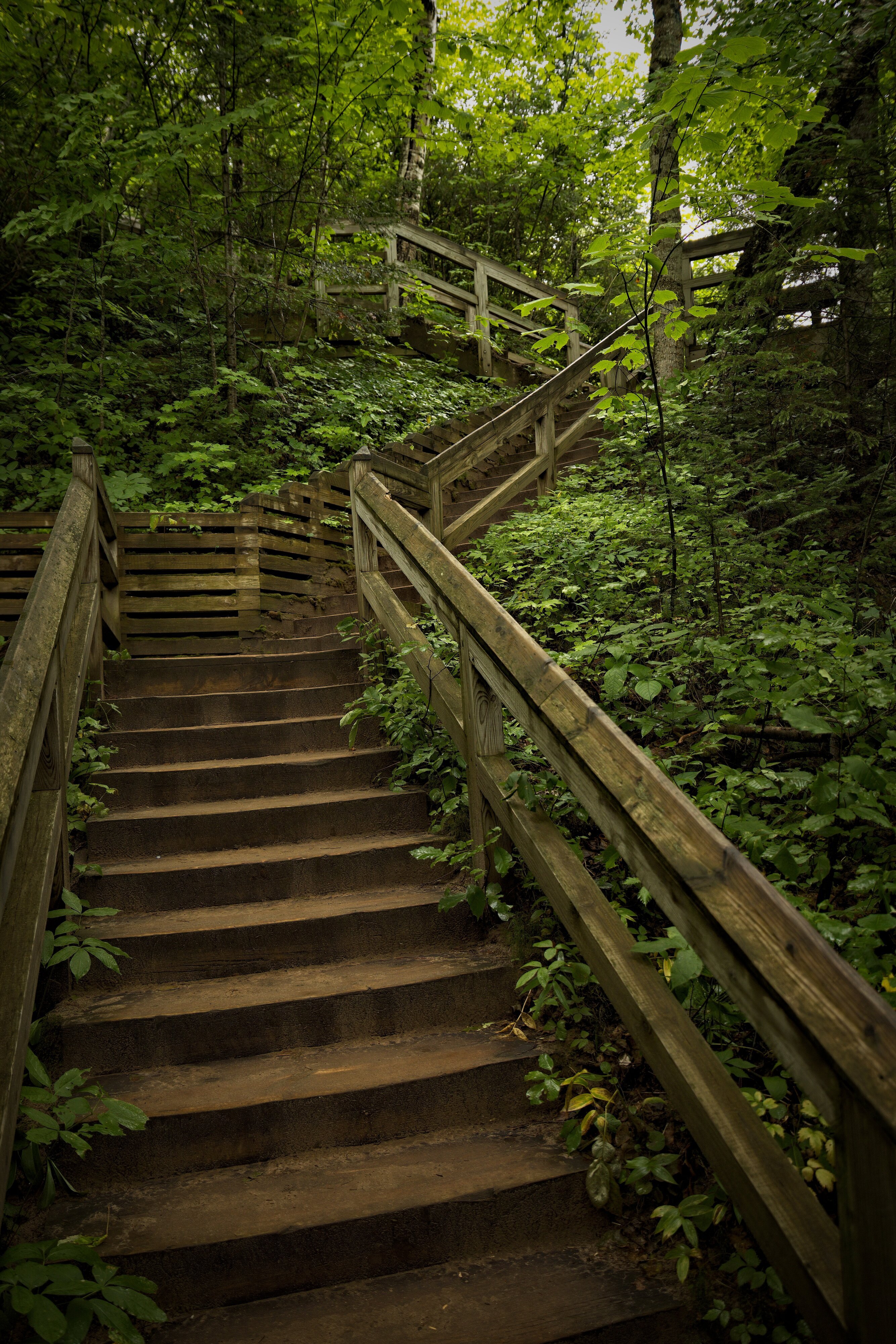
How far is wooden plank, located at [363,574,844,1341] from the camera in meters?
1.40

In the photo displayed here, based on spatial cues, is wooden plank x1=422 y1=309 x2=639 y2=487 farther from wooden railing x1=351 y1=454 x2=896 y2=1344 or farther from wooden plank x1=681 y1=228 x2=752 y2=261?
wooden railing x1=351 y1=454 x2=896 y2=1344

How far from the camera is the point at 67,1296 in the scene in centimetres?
170

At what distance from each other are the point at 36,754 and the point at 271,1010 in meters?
1.14

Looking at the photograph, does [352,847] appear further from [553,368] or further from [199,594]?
[553,368]

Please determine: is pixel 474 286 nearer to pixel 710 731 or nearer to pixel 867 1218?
pixel 710 731

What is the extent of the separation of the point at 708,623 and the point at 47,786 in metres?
2.93

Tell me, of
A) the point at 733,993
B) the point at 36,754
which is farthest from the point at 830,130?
the point at 36,754

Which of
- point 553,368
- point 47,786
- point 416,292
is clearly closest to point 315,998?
point 47,786

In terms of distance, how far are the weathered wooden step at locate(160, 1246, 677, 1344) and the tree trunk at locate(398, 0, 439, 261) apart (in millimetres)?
12146

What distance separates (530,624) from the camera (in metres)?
4.60

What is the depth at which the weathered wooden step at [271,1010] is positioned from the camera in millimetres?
2412

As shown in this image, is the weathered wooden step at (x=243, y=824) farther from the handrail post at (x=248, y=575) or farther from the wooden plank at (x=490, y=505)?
the wooden plank at (x=490, y=505)

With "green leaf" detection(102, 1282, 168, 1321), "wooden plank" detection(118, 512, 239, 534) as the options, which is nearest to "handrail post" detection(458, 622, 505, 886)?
"green leaf" detection(102, 1282, 168, 1321)

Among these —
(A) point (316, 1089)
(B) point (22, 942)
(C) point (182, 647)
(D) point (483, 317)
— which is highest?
(D) point (483, 317)
